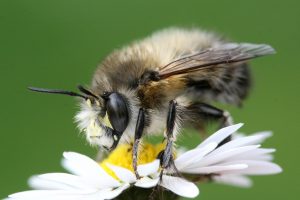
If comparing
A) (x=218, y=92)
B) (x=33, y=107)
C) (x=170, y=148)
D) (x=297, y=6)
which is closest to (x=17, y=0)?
(x=33, y=107)

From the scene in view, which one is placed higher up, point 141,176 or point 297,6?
point 297,6

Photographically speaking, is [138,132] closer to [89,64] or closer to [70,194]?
[70,194]

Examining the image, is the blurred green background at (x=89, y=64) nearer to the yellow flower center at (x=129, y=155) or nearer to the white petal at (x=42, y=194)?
the yellow flower center at (x=129, y=155)

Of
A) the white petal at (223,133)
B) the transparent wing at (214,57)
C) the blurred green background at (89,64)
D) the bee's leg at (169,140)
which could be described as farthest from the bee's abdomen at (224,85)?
the blurred green background at (89,64)

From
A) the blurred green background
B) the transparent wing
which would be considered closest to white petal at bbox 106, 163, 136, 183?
the transparent wing

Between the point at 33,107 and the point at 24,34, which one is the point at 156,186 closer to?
the point at 33,107

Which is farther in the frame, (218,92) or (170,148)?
(218,92)
